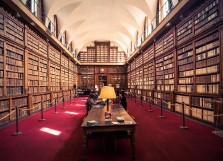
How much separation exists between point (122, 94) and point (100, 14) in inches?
429

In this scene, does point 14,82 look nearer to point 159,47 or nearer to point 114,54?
Answer: point 159,47

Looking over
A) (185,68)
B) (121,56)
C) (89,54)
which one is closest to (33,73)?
(185,68)

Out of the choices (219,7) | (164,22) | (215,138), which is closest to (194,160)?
(215,138)

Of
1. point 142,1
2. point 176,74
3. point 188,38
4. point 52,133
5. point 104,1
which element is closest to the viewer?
point 52,133

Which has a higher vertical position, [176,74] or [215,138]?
[176,74]

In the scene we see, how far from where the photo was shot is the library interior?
337 centimetres

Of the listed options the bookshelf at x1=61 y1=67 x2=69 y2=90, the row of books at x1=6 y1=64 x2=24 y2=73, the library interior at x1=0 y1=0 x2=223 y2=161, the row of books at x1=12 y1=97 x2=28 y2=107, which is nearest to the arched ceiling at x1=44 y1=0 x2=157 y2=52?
the library interior at x1=0 y1=0 x2=223 y2=161

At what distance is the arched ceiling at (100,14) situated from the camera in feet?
34.4

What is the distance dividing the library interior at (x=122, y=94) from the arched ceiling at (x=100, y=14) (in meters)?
0.10

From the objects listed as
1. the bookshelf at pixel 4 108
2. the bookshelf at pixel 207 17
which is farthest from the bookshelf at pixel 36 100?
the bookshelf at pixel 207 17

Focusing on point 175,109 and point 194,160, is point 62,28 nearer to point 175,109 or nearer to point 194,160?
point 175,109

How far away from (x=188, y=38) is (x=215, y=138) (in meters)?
4.27

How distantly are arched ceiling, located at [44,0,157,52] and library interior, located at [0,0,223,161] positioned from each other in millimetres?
98

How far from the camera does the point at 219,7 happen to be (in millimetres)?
4898
